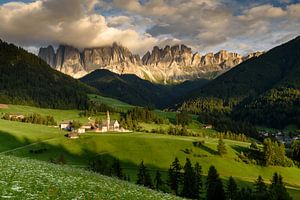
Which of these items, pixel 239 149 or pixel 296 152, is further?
pixel 296 152

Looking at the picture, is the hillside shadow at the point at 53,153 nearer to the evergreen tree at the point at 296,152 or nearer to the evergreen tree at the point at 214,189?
the evergreen tree at the point at 214,189

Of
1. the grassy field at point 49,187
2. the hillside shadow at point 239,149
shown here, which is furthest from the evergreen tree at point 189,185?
the hillside shadow at point 239,149

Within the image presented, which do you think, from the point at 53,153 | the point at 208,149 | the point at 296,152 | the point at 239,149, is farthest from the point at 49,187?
the point at 296,152

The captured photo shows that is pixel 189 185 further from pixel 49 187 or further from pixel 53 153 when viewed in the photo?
pixel 53 153

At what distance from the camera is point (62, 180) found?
34.0 meters

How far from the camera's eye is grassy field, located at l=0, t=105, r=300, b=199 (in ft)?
470

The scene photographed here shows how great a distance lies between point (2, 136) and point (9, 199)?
15330 cm

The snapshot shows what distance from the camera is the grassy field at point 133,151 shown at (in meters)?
143

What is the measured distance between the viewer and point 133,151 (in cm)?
15912

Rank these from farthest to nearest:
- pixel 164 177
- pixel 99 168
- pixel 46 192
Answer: pixel 164 177 < pixel 99 168 < pixel 46 192

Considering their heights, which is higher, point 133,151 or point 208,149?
point 208,149

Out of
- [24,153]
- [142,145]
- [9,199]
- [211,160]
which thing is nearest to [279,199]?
[9,199]

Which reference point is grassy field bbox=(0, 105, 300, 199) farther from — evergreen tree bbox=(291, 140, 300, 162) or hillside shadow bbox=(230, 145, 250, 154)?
evergreen tree bbox=(291, 140, 300, 162)

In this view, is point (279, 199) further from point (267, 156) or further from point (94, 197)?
point (267, 156)
